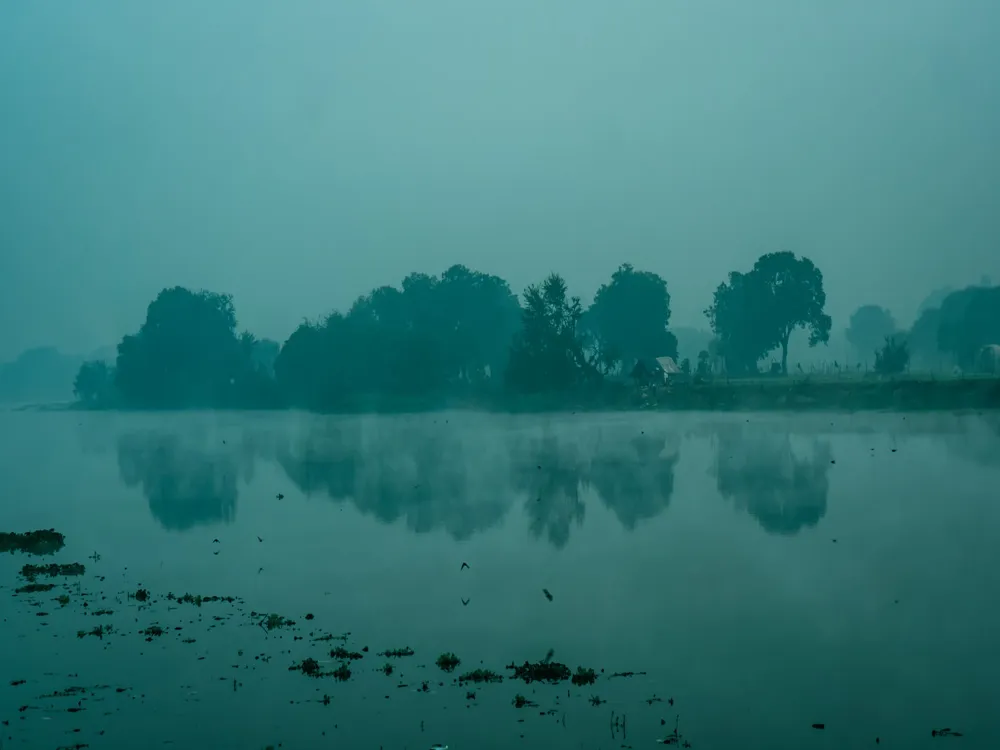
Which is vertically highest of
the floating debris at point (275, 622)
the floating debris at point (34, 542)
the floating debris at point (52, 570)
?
the floating debris at point (34, 542)

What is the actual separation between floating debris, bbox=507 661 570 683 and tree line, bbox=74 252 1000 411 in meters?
97.9

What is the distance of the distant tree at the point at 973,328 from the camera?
13175 cm

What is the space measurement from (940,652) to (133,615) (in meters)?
15.0

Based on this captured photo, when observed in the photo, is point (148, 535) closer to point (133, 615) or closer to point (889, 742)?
point (133, 615)

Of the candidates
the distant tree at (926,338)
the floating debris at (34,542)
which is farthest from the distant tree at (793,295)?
the floating debris at (34,542)

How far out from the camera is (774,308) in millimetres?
136750

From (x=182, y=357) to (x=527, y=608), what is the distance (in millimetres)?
166267

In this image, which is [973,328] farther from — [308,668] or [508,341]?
[308,668]

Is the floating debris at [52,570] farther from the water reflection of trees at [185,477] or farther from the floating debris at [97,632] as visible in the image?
the water reflection of trees at [185,477]

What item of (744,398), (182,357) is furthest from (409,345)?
(182,357)

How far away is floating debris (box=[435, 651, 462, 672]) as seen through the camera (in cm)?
1564

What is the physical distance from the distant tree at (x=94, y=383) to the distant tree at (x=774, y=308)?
118453mm

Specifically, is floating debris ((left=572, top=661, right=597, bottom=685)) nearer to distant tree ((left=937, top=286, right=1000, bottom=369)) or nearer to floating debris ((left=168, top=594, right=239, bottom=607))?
floating debris ((left=168, top=594, right=239, bottom=607))

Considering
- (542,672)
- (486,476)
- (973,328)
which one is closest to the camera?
(542,672)
